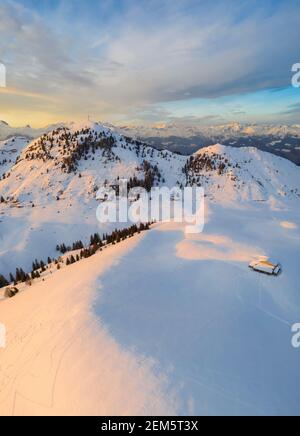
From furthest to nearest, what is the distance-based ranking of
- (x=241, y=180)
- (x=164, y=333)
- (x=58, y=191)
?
(x=241, y=180) → (x=58, y=191) → (x=164, y=333)

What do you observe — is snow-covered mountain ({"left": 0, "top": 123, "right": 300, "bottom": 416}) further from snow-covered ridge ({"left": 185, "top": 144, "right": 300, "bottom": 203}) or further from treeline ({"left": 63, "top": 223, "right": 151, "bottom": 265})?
snow-covered ridge ({"left": 185, "top": 144, "right": 300, "bottom": 203})

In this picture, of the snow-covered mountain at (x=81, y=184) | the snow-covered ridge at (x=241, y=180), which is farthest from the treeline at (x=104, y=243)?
the snow-covered ridge at (x=241, y=180)

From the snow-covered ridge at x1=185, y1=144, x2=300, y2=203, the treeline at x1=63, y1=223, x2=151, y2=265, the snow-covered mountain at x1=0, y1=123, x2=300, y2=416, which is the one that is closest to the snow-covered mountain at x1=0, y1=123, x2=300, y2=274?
the snow-covered ridge at x1=185, y1=144, x2=300, y2=203

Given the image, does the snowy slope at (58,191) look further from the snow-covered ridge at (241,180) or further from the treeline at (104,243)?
the treeline at (104,243)

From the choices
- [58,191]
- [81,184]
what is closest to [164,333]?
[58,191]

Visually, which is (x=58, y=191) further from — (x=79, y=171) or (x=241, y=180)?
(x=241, y=180)

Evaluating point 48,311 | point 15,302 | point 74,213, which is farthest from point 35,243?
point 48,311

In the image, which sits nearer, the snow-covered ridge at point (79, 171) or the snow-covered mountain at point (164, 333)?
the snow-covered mountain at point (164, 333)

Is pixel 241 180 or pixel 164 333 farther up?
pixel 241 180

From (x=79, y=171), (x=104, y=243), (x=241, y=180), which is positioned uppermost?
(x=79, y=171)

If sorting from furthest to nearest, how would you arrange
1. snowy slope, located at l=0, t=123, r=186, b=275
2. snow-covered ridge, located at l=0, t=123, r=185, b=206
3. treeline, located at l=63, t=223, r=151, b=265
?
1. snow-covered ridge, located at l=0, t=123, r=185, b=206
2. snowy slope, located at l=0, t=123, r=186, b=275
3. treeline, located at l=63, t=223, r=151, b=265

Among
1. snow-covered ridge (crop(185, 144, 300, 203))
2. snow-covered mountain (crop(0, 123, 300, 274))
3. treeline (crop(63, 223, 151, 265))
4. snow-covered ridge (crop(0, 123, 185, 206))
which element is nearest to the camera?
treeline (crop(63, 223, 151, 265))

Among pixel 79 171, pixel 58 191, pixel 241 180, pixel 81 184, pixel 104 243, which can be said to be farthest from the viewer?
pixel 79 171
